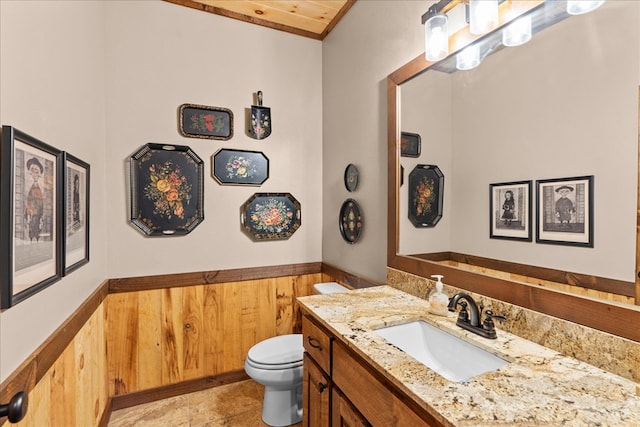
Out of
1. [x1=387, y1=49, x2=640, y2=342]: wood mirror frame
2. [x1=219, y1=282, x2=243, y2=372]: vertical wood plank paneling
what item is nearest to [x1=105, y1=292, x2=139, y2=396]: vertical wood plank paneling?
[x1=219, y1=282, x2=243, y2=372]: vertical wood plank paneling

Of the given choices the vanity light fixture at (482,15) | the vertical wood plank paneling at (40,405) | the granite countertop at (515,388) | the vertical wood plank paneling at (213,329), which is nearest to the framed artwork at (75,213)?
the vertical wood plank paneling at (40,405)

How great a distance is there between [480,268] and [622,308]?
0.47m

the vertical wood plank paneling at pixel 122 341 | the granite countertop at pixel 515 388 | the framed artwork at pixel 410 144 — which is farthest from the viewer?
the vertical wood plank paneling at pixel 122 341

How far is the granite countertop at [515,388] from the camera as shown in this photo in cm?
68

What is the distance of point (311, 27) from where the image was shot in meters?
2.57

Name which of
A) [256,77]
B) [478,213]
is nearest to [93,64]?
[256,77]

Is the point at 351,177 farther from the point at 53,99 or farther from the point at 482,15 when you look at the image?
the point at 53,99

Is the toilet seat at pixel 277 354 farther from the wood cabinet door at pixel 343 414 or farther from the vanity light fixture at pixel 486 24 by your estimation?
the vanity light fixture at pixel 486 24

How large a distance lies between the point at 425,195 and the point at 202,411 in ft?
6.53

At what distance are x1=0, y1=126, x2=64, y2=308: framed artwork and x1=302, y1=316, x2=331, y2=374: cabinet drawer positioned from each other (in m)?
0.99

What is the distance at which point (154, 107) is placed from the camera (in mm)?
2146

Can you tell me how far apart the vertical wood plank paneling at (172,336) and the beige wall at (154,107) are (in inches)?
8.0

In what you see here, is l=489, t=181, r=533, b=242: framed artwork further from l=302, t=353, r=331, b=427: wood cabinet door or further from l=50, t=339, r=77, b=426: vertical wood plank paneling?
l=50, t=339, r=77, b=426: vertical wood plank paneling

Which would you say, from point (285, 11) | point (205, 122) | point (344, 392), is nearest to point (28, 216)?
point (344, 392)
